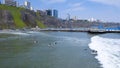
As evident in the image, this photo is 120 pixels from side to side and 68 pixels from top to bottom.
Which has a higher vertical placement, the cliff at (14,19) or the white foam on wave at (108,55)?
the cliff at (14,19)

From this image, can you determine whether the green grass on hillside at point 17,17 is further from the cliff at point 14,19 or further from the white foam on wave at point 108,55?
the white foam on wave at point 108,55

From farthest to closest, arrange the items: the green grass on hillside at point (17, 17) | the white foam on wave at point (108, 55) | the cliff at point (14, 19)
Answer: the green grass on hillside at point (17, 17), the cliff at point (14, 19), the white foam on wave at point (108, 55)

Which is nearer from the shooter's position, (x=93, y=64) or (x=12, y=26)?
(x=93, y=64)

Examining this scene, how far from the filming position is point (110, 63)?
939 inches

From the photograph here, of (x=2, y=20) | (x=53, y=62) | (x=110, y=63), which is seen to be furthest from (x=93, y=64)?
(x=2, y=20)

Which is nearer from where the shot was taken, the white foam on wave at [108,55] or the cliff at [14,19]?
the white foam on wave at [108,55]

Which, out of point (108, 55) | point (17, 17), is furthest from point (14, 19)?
point (108, 55)

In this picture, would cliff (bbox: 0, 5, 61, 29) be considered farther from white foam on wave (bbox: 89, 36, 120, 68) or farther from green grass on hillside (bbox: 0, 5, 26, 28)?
white foam on wave (bbox: 89, 36, 120, 68)

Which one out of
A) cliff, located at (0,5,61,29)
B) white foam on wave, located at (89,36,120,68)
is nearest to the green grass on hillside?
cliff, located at (0,5,61,29)

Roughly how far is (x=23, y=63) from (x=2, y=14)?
137 meters

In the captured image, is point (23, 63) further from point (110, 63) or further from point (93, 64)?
point (110, 63)

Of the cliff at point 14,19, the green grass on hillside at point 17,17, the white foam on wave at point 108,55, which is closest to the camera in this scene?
the white foam on wave at point 108,55

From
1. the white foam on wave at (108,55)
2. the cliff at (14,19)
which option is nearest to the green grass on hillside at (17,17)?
the cliff at (14,19)

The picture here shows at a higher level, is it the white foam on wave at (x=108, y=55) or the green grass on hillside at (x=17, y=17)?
the green grass on hillside at (x=17, y=17)
